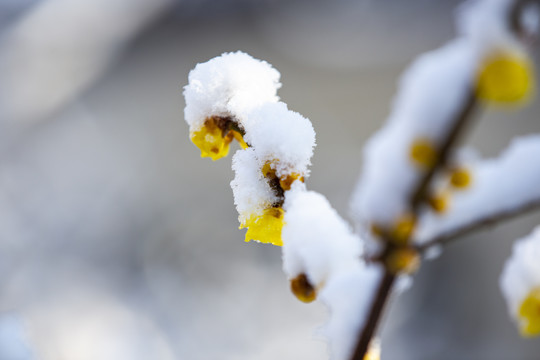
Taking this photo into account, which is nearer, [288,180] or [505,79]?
[505,79]

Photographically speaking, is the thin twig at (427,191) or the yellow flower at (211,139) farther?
the yellow flower at (211,139)

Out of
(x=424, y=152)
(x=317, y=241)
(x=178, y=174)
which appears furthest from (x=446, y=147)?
(x=178, y=174)

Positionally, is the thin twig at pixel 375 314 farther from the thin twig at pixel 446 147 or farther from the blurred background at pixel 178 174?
the blurred background at pixel 178 174

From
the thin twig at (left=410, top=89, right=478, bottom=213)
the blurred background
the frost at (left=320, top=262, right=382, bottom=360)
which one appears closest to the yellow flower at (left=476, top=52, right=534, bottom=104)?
the thin twig at (left=410, top=89, right=478, bottom=213)

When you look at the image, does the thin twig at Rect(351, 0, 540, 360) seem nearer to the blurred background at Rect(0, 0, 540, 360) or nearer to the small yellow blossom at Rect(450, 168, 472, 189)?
the small yellow blossom at Rect(450, 168, 472, 189)

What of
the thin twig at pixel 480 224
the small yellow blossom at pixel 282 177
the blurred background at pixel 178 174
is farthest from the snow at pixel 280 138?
the blurred background at pixel 178 174

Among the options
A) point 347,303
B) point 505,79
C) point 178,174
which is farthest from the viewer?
point 178,174

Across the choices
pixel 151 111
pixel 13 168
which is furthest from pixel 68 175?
pixel 151 111

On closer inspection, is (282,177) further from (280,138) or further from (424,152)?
(424,152)
